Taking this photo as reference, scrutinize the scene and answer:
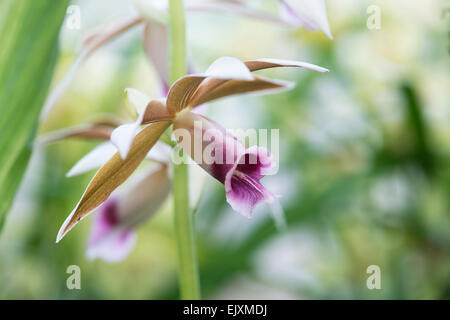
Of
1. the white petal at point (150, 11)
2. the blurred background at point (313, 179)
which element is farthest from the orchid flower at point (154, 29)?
the blurred background at point (313, 179)

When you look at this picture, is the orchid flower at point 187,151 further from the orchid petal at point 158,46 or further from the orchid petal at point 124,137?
the orchid petal at point 158,46

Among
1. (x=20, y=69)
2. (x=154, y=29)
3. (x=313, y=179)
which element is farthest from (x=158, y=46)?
(x=313, y=179)

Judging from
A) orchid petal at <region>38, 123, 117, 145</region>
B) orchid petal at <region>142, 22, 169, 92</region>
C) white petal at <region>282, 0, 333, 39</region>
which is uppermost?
orchid petal at <region>142, 22, 169, 92</region>

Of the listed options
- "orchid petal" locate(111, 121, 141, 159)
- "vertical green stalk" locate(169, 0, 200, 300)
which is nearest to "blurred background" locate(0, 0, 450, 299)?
"vertical green stalk" locate(169, 0, 200, 300)

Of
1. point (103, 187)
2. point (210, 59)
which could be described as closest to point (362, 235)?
point (210, 59)

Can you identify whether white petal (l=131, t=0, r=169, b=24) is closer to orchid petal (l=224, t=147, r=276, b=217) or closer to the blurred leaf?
the blurred leaf

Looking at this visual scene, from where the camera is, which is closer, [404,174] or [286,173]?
[404,174]
